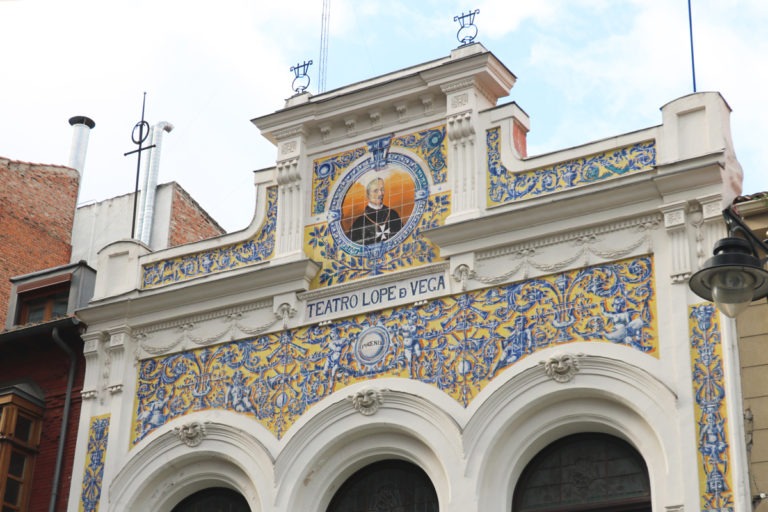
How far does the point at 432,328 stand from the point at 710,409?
3818mm

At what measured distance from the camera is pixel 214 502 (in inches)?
787

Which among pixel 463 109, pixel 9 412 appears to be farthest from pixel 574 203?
pixel 9 412

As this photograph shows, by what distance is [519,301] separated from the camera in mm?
18281

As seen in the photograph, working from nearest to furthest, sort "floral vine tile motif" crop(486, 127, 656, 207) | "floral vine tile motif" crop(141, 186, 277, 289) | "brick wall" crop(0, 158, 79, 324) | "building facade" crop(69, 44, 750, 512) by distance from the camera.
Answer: "building facade" crop(69, 44, 750, 512) → "floral vine tile motif" crop(486, 127, 656, 207) → "floral vine tile motif" crop(141, 186, 277, 289) → "brick wall" crop(0, 158, 79, 324)

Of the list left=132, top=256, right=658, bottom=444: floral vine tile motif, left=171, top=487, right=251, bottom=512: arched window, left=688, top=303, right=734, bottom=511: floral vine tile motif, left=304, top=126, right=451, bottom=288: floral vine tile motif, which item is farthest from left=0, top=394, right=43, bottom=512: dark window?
left=688, top=303, right=734, bottom=511: floral vine tile motif

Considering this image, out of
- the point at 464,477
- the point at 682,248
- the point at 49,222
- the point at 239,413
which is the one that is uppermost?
the point at 49,222

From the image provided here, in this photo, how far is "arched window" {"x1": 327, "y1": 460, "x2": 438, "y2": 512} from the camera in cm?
1839

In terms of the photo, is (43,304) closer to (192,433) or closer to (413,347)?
(192,433)

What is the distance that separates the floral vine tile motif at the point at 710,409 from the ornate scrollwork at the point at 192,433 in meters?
6.66

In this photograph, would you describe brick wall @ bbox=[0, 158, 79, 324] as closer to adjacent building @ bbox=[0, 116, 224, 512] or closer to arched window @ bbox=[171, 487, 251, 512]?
adjacent building @ bbox=[0, 116, 224, 512]

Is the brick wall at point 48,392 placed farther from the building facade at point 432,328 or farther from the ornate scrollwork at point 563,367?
the ornate scrollwork at point 563,367

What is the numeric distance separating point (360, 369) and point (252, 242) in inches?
115

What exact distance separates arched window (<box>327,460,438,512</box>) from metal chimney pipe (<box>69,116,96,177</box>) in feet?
48.8

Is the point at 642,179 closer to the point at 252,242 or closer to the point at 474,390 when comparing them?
the point at 474,390
